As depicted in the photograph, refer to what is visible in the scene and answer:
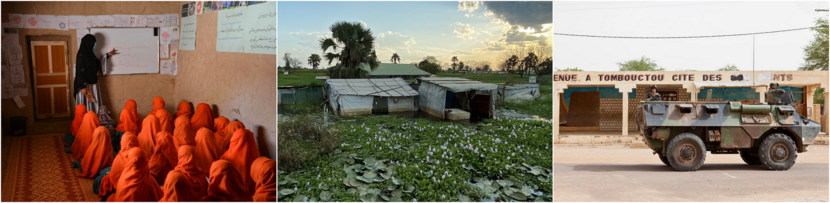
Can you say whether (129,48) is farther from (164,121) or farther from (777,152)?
(777,152)

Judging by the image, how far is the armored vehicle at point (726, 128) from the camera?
784 cm

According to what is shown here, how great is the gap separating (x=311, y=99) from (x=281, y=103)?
0.22m

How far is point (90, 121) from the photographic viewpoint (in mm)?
6406

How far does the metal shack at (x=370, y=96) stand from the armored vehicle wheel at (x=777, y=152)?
285 inches

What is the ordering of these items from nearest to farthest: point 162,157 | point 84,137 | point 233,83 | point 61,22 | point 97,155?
point 162,157
point 97,155
point 233,83
point 84,137
point 61,22

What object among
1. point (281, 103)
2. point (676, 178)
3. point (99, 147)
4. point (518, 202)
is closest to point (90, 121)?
point (99, 147)

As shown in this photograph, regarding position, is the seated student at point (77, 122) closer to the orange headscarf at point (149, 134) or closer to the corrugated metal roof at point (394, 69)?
the orange headscarf at point (149, 134)

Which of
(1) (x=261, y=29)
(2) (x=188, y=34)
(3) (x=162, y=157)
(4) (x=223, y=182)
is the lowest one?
(4) (x=223, y=182)

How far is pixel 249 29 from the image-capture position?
5301 millimetres

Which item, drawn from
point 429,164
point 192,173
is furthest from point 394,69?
point 192,173

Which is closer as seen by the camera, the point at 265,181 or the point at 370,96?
the point at 370,96

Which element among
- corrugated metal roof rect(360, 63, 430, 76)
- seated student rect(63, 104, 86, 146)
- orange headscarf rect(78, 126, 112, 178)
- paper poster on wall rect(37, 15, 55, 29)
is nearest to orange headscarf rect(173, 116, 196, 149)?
orange headscarf rect(78, 126, 112, 178)

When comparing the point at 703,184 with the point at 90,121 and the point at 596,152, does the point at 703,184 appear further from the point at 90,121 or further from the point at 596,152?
the point at 90,121

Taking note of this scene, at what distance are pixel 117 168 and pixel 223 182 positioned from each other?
1227 millimetres
